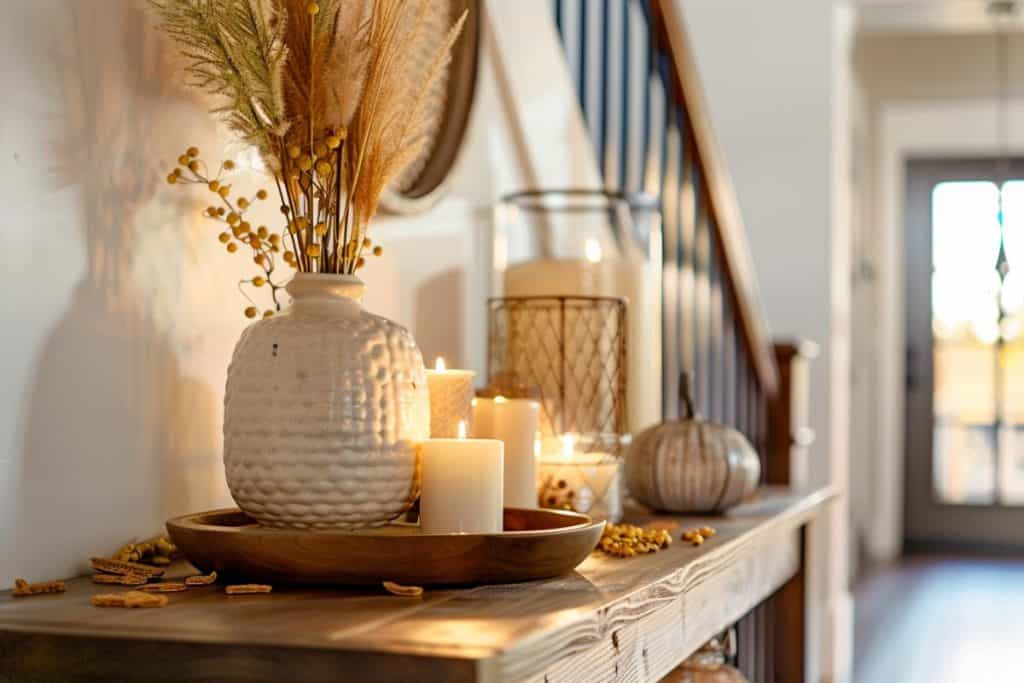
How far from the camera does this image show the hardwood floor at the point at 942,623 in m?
4.20

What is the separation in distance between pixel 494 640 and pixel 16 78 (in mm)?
569

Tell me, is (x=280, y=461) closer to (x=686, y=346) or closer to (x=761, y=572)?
(x=761, y=572)

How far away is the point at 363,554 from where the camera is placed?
97 cm

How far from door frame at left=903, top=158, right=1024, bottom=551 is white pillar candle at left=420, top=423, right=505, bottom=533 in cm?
694

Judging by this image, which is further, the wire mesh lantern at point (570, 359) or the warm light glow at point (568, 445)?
the wire mesh lantern at point (570, 359)

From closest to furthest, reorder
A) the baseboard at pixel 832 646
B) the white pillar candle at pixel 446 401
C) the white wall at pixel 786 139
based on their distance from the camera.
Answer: the white pillar candle at pixel 446 401
the baseboard at pixel 832 646
the white wall at pixel 786 139

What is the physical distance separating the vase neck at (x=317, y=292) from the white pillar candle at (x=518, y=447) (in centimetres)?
29

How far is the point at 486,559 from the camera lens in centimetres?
99

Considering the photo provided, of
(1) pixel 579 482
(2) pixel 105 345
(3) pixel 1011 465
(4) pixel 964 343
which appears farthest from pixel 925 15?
(2) pixel 105 345

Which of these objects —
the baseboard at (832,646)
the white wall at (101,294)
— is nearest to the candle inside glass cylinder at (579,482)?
the white wall at (101,294)

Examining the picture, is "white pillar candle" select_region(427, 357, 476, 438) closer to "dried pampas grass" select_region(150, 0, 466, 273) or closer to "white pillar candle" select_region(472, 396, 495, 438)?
"white pillar candle" select_region(472, 396, 495, 438)

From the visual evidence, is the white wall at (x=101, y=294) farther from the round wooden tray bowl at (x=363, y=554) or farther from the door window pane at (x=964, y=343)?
the door window pane at (x=964, y=343)

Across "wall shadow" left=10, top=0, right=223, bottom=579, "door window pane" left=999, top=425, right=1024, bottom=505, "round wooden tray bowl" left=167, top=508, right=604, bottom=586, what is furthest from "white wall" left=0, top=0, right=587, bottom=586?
"door window pane" left=999, top=425, right=1024, bottom=505

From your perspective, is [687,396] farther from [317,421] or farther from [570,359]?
[317,421]
